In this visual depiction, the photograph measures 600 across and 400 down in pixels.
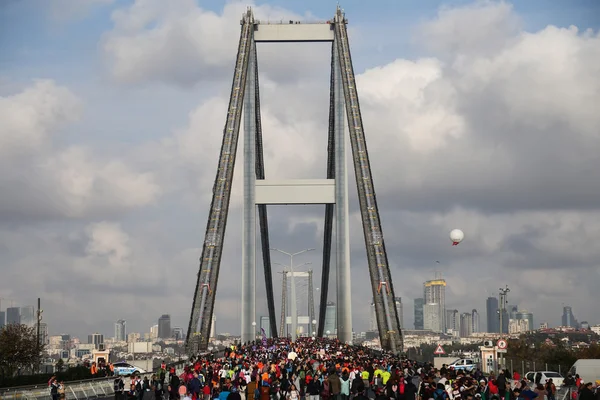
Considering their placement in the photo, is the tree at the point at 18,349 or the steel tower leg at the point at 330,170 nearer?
the tree at the point at 18,349

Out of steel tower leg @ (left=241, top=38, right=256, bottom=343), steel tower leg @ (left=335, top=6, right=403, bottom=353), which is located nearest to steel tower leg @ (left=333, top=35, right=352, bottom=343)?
steel tower leg @ (left=335, top=6, right=403, bottom=353)

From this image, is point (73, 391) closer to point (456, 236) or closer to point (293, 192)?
point (456, 236)

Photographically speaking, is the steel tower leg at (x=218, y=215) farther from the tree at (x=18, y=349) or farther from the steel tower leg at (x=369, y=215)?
the tree at (x=18, y=349)

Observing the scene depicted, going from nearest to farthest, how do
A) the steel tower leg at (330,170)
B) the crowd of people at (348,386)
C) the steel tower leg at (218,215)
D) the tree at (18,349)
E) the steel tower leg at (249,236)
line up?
the crowd of people at (348,386) < the steel tower leg at (218,215) < the tree at (18,349) < the steel tower leg at (249,236) < the steel tower leg at (330,170)

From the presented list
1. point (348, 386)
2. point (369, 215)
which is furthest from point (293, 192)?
point (348, 386)

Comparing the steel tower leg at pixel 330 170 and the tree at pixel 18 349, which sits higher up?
the steel tower leg at pixel 330 170

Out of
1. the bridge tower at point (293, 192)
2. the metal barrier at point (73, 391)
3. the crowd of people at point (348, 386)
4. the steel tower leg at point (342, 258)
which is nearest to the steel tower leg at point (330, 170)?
the bridge tower at point (293, 192)
